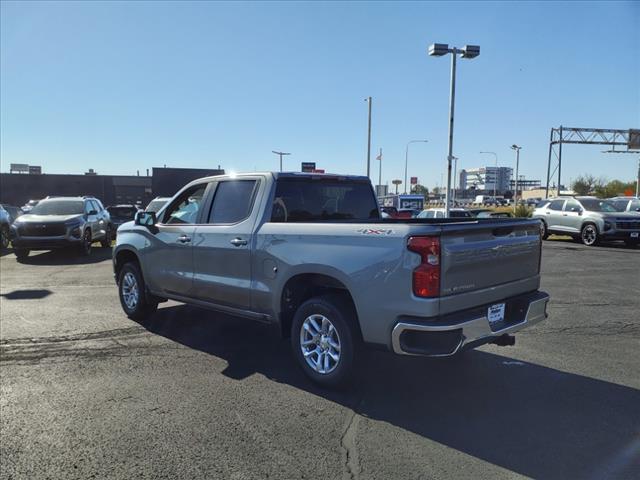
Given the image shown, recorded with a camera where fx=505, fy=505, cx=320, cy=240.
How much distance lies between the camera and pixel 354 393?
4398 mm

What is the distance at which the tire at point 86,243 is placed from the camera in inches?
587

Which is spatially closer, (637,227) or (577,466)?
(577,466)

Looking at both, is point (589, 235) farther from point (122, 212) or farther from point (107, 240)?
point (122, 212)

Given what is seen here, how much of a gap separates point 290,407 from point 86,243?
13.0 metres

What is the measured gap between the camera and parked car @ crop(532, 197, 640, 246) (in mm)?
17312

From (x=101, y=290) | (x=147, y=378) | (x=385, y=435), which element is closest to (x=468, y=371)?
(x=385, y=435)

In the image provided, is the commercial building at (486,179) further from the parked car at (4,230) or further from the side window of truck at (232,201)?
the side window of truck at (232,201)

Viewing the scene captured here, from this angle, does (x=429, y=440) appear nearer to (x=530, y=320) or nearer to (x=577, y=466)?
(x=577, y=466)

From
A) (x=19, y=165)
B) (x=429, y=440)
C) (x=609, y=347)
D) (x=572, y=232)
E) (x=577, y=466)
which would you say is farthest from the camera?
(x=19, y=165)

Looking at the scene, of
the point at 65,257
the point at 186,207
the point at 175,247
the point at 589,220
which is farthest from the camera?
the point at 589,220

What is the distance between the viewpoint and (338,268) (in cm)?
418

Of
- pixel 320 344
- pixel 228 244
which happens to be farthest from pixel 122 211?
pixel 320 344

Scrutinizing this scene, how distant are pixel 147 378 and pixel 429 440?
272cm

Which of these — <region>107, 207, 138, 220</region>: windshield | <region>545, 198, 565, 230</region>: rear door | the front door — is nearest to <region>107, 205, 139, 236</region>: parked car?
<region>107, 207, 138, 220</region>: windshield
